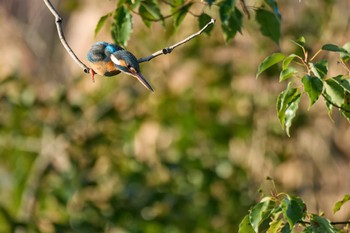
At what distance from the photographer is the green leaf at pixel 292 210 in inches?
64.9

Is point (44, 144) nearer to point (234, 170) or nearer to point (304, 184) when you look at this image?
point (234, 170)

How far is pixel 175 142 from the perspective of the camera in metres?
4.42

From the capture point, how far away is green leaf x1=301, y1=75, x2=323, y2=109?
66.5 inches

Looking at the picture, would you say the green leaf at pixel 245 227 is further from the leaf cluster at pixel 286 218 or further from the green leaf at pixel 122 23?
the green leaf at pixel 122 23

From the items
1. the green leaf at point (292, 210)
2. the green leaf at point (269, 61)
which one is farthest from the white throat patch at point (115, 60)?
the green leaf at point (292, 210)

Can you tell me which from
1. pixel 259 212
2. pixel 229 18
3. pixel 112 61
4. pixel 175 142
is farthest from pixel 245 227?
pixel 175 142

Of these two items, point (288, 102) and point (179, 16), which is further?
point (179, 16)

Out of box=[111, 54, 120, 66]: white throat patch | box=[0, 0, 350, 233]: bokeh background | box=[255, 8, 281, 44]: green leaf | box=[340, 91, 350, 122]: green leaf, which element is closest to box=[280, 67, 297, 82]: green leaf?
box=[340, 91, 350, 122]: green leaf

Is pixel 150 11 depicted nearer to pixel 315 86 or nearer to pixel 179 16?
pixel 179 16

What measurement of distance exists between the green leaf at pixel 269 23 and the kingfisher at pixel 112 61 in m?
0.58

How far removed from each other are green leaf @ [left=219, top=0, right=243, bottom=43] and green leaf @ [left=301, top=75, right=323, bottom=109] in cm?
44

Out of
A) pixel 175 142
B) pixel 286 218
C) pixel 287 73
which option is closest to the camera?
pixel 286 218

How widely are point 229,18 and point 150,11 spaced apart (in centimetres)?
19

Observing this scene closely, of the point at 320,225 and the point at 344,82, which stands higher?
the point at 344,82
